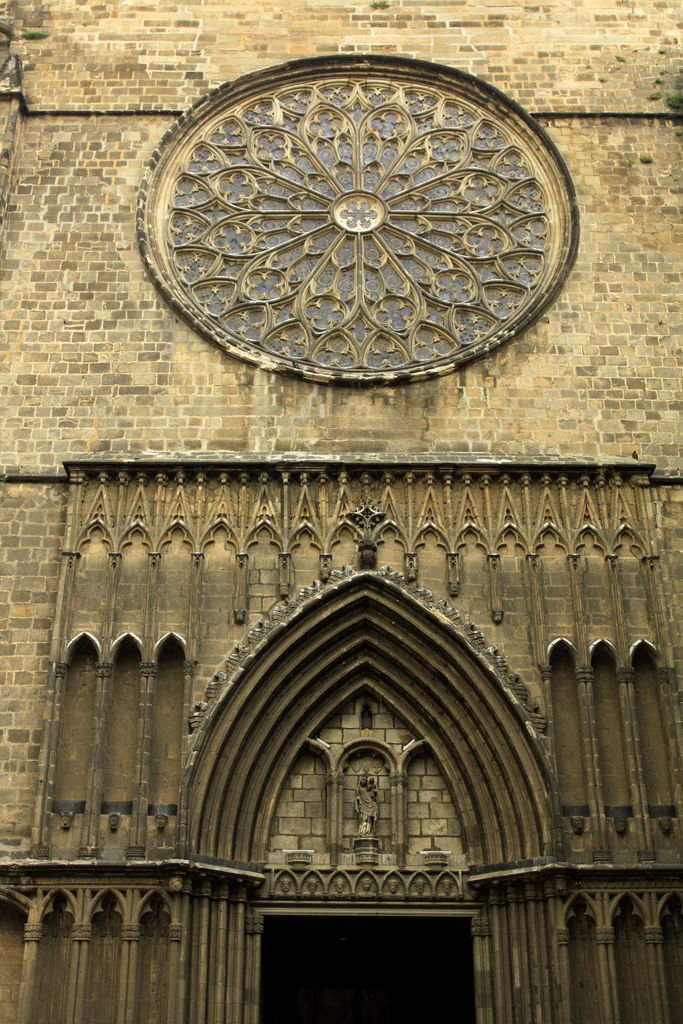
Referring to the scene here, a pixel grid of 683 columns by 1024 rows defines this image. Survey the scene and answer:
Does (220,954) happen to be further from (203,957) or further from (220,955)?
(203,957)

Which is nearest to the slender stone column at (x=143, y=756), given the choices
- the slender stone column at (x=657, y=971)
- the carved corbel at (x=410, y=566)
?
the carved corbel at (x=410, y=566)

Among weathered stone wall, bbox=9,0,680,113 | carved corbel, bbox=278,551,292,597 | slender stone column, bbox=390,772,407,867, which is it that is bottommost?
slender stone column, bbox=390,772,407,867

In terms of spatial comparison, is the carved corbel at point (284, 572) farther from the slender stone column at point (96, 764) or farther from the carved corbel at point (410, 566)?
the slender stone column at point (96, 764)

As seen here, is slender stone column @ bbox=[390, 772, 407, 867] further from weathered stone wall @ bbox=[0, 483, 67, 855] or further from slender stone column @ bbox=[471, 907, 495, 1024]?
weathered stone wall @ bbox=[0, 483, 67, 855]

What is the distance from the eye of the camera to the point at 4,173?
556 inches

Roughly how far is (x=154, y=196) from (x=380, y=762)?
290 inches

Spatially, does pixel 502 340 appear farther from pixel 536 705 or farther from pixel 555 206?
A: pixel 536 705

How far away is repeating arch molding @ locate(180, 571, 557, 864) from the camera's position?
11.1 m

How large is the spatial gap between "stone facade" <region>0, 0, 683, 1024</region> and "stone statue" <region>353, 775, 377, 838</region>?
50 millimetres

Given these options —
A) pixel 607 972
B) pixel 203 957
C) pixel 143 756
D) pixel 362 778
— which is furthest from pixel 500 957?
pixel 143 756

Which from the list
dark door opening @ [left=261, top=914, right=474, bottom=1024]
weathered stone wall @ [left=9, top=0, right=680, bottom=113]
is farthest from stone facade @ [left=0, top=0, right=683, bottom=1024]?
weathered stone wall @ [left=9, top=0, right=680, bottom=113]

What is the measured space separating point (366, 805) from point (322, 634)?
5.74 ft

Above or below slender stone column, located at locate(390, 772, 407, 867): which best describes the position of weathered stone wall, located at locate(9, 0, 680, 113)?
above

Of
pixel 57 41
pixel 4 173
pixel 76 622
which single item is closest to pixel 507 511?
pixel 76 622
